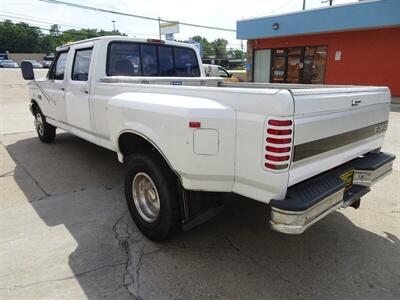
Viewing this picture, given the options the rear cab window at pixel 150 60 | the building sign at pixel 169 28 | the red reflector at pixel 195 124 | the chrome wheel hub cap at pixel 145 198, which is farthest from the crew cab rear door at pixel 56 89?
the building sign at pixel 169 28

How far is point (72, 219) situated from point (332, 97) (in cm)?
307

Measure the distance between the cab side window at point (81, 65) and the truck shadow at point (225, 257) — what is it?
5.71 feet

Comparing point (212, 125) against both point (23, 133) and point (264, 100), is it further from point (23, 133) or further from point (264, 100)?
point (23, 133)

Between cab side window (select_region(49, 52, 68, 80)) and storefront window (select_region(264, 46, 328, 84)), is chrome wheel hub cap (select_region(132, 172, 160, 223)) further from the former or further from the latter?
storefront window (select_region(264, 46, 328, 84))

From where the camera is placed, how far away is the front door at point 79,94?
4.64 metres

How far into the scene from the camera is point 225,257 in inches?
122

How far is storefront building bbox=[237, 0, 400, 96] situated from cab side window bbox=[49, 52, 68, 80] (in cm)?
1318

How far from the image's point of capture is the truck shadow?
2670 millimetres

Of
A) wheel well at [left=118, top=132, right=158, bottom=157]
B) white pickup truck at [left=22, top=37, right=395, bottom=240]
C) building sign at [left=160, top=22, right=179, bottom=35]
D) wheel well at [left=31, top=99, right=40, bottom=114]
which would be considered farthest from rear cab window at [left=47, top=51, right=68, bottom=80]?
building sign at [left=160, top=22, right=179, bottom=35]

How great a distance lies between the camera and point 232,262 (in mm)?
3025

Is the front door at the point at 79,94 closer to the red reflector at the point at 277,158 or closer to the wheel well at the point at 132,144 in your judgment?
the wheel well at the point at 132,144

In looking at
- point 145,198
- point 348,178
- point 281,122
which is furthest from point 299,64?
point 281,122

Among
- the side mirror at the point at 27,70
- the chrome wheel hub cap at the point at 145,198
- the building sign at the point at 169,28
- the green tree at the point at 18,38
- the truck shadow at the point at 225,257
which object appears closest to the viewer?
the truck shadow at the point at 225,257

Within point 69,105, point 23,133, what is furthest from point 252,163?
point 23,133
